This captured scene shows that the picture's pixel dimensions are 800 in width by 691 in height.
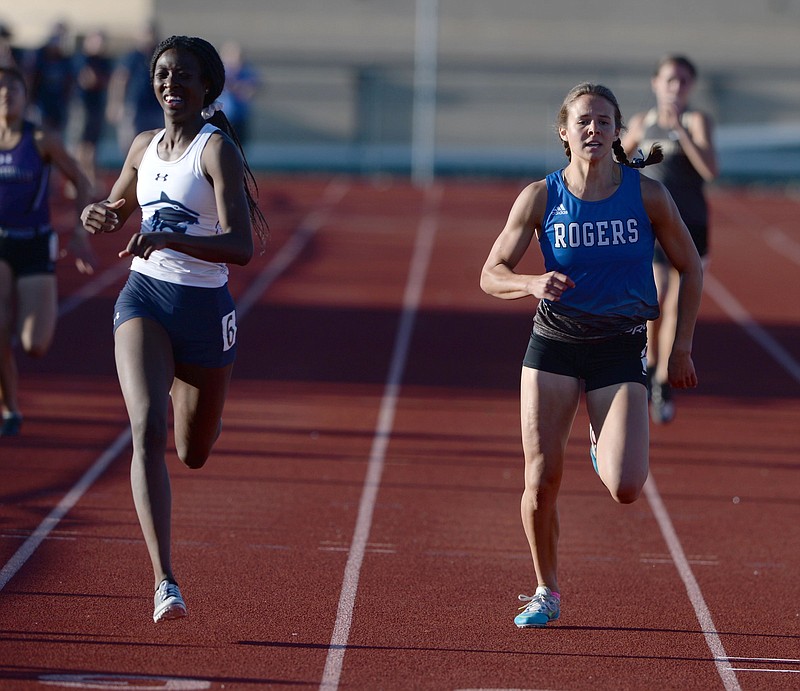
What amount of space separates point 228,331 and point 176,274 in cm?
29

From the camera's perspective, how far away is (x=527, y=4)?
115 ft

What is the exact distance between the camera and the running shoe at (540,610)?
5.11m

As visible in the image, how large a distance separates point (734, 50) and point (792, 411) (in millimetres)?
26381

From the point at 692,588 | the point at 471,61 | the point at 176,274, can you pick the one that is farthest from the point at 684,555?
the point at 471,61

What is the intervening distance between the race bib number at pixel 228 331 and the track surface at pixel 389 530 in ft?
3.41

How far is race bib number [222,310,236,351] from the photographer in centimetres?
495

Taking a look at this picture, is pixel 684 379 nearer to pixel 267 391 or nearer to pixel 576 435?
pixel 576 435

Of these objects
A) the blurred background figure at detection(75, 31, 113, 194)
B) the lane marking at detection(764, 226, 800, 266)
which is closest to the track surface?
the lane marking at detection(764, 226, 800, 266)

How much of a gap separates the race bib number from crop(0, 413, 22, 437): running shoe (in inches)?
144

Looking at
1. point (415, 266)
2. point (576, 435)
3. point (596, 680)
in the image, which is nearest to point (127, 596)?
point (596, 680)

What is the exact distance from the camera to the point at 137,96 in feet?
68.4

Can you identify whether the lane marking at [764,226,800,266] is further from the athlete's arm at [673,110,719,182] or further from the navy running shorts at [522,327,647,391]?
the navy running shorts at [522,327,647,391]

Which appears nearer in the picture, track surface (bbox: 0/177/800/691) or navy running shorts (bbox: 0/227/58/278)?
track surface (bbox: 0/177/800/691)

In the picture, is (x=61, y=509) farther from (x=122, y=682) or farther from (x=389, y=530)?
(x=122, y=682)
